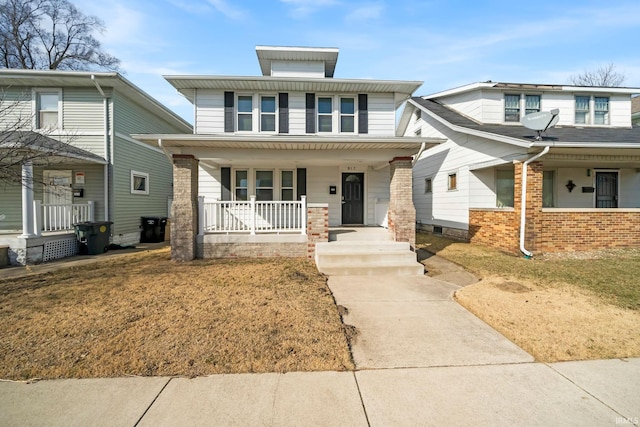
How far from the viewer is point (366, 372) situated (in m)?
2.84

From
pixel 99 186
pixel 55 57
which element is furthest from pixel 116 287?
pixel 55 57

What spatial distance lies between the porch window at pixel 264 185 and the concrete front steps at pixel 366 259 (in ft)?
12.2

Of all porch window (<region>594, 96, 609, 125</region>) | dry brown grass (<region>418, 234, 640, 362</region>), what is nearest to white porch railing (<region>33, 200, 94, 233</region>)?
dry brown grass (<region>418, 234, 640, 362</region>)

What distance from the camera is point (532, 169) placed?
27.8 ft

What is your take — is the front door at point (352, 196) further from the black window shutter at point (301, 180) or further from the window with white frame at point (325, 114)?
the window with white frame at point (325, 114)

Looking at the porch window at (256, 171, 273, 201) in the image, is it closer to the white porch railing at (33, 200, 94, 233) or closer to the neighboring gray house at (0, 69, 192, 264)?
the neighboring gray house at (0, 69, 192, 264)

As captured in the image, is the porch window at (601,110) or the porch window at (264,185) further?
the porch window at (601,110)

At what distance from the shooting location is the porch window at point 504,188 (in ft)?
35.5

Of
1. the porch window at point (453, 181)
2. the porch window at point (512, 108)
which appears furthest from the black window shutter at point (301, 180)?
the porch window at point (512, 108)

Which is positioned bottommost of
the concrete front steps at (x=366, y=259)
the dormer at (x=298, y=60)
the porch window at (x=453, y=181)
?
the concrete front steps at (x=366, y=259)

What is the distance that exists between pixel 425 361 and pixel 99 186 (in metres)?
12.5

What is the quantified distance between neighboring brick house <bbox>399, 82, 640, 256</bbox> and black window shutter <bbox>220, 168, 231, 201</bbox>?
8904 millimetres

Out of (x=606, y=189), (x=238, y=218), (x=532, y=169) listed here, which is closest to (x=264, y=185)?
(x=238, y=218)

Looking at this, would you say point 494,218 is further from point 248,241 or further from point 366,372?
point 366,372
